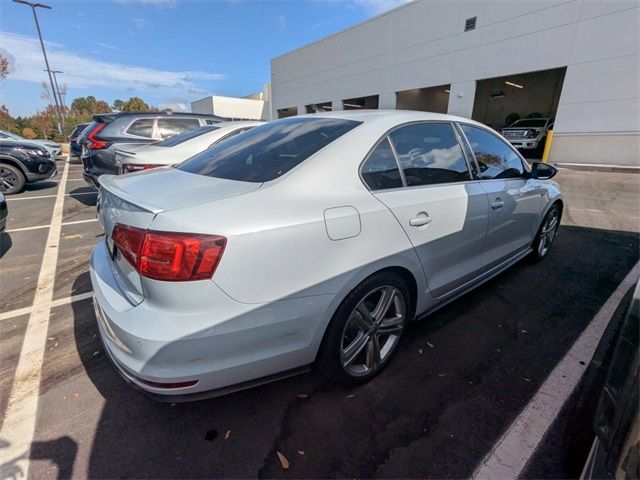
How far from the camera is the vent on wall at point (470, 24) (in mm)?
16562

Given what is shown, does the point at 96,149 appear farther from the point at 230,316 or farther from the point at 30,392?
the point at 230,316

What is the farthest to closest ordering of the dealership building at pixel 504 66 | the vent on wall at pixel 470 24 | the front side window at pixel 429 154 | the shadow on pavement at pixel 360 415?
the vent on wall at pixel 470 24
the dealership building at pixel 504 66
the front side window at pixel 429 154
the shadow on pavement at pixel 360 415

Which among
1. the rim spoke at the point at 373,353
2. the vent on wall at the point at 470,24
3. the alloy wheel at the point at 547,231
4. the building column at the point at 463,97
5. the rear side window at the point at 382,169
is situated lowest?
the rim spoke at the point at 373,353

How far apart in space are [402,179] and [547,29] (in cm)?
1712

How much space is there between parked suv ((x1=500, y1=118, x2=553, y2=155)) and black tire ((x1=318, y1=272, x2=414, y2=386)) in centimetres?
1641

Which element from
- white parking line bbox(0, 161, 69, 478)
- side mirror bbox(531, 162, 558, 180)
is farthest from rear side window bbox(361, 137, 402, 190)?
white parking line bbox(0, 161, 69, 478)

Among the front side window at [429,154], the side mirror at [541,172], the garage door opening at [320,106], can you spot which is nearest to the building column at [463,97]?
the garage door opening at [320,106]

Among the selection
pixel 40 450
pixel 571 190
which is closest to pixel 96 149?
pixel 40 450

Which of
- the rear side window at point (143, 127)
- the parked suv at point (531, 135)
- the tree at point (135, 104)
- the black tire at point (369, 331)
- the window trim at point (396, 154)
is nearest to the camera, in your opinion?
the black tire at point (369, 331)

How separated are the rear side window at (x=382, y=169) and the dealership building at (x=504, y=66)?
50.4 ft

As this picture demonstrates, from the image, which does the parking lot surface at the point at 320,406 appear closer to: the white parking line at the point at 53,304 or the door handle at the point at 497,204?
the white parking line at the point at 53,304

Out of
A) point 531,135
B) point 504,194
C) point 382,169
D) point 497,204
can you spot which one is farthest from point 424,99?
point 382,169

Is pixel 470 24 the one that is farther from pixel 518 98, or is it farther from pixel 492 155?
pixel 492 155

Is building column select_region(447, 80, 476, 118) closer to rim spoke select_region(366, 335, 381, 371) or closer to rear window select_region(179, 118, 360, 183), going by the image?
rear window select_region(179, 118, 360, 183)
